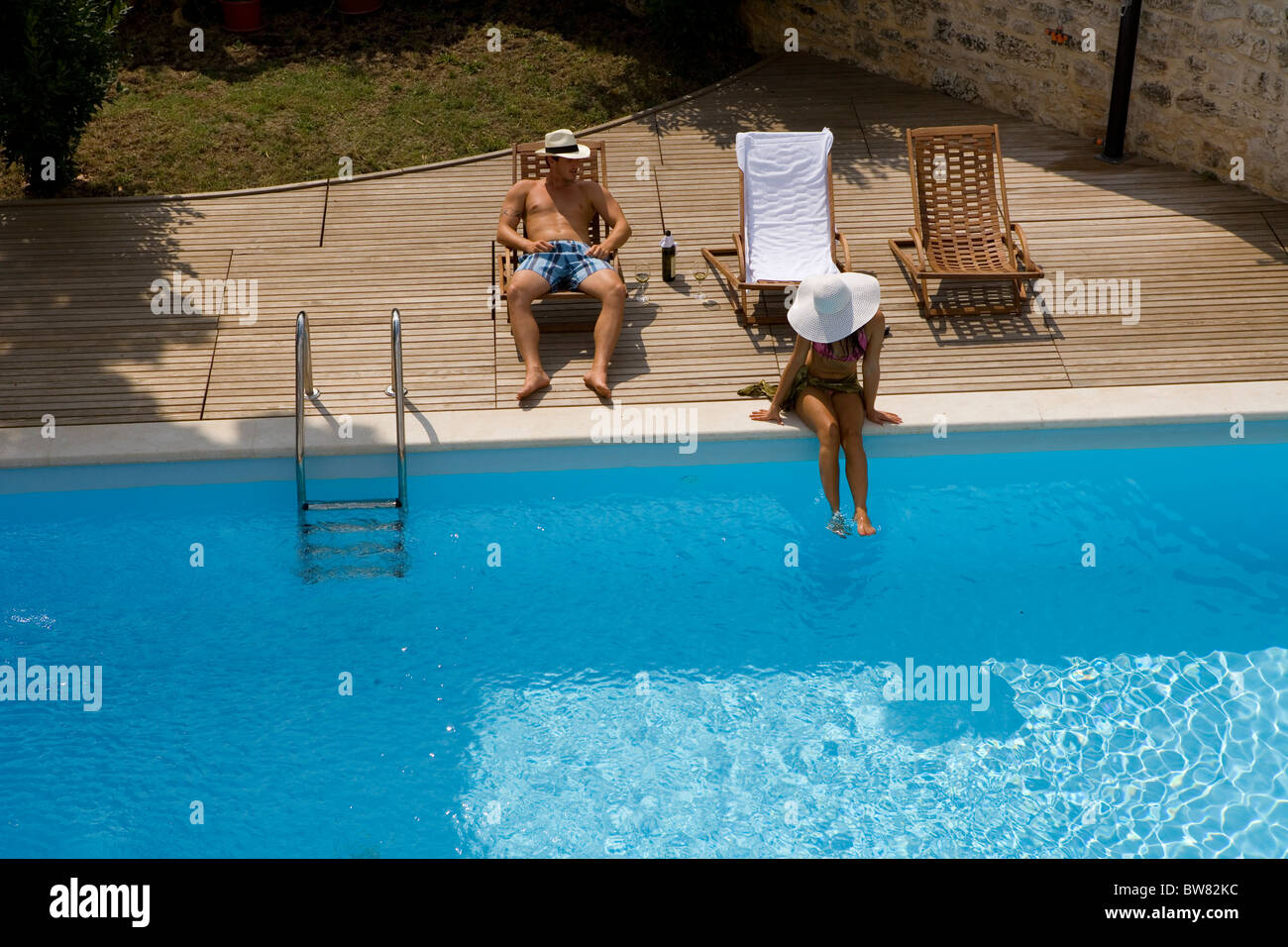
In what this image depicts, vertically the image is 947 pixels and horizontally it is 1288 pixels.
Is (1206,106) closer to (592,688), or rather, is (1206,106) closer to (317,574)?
(592,688)

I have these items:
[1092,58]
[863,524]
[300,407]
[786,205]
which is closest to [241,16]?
[786,205]

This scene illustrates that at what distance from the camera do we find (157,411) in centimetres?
791

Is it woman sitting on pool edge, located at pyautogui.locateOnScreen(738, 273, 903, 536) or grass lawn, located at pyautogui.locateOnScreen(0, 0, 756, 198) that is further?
grass lawn, located at pyautogui.locateOnScreen(0, 0, 756, 198)

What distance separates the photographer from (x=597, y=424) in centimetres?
784

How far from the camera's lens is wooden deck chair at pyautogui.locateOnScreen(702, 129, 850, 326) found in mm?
8750

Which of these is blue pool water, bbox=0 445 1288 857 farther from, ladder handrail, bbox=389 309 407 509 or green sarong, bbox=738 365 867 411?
green sarong, bbox=738 365 867 411

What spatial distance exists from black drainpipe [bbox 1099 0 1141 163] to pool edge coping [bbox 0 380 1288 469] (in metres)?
3.06

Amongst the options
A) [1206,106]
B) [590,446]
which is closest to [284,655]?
[590,446]

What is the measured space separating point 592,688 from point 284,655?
5.24 feet

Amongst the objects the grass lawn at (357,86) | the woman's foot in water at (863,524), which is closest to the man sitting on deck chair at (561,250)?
the woman's foot in water at (863,524)

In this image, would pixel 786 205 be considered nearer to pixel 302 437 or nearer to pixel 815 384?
pixel 815 384

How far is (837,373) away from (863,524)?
0.90 m

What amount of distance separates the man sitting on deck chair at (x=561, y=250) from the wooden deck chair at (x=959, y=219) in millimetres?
2071

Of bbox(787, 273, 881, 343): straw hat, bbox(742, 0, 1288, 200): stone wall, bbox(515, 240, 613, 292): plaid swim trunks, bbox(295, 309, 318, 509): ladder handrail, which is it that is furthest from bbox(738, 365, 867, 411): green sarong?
bbox(742, 0, 1288, 200): stone wall
